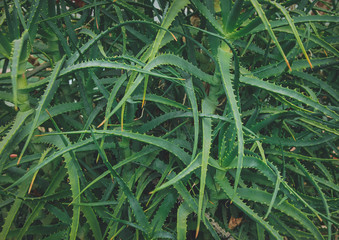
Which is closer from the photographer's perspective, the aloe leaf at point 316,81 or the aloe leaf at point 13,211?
the aloe leaf at point 13,211

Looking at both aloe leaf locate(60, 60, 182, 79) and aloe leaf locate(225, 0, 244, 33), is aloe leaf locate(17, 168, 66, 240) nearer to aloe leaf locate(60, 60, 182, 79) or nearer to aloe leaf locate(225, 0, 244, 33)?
aloe leaf locate(60, 60, 182, 79)

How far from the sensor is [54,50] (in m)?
0.57

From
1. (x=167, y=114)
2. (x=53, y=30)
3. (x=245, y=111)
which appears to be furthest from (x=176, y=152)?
(x=53, y=30)

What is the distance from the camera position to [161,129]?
0.58 meters

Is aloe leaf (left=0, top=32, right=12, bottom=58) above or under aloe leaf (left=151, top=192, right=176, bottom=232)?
above

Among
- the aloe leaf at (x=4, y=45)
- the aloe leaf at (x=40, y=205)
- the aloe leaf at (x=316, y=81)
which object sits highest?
the aloe leaf at (x=4, y=45)

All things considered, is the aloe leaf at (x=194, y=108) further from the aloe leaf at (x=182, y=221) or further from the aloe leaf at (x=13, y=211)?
the aloe leaf at (x=13, y=211)

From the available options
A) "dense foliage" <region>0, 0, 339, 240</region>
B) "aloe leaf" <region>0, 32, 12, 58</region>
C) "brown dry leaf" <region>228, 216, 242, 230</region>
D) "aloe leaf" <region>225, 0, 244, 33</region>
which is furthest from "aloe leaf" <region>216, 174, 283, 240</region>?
"aloe leaf" <region>0, 32, 12, 58</region>

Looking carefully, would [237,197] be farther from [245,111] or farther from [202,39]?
[202,39]

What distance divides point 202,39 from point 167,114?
0.21 meters

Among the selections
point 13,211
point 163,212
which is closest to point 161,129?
point 163,212

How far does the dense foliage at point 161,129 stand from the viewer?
442 mm

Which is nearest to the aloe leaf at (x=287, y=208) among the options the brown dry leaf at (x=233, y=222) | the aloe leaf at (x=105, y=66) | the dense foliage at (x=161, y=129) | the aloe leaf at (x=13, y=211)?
the dense foliage at (x=161, y=129)

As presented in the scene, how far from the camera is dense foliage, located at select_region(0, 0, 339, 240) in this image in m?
0.44
